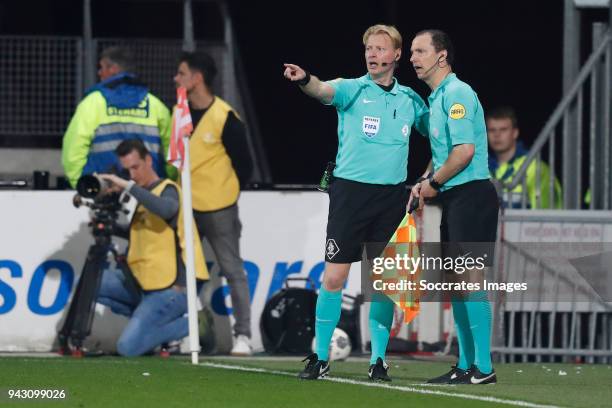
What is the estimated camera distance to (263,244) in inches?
522

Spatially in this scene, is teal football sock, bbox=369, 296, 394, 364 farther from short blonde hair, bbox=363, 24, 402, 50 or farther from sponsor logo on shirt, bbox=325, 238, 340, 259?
short blonde hair, bbox=363, 24, 402, 50

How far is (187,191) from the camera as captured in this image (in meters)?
11.5

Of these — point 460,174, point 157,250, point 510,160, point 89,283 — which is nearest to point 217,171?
point 157,250

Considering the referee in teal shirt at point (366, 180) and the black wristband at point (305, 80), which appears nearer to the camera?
the black wristband at point (305, 80)

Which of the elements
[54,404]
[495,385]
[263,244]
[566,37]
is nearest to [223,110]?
[263,244]

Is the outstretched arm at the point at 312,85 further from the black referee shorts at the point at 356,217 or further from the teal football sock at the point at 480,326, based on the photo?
the teal football sock at the point at 480,326

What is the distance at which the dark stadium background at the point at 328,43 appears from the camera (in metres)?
18.8

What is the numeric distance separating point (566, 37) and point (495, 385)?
4.76 m

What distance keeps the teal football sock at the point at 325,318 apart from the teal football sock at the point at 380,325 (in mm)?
219

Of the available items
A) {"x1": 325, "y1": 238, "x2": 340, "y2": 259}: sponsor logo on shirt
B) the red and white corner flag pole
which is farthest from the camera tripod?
{"x1": 325, "y1": 238, "x2": 340, "y2": 259}: sponsor logo on shirt

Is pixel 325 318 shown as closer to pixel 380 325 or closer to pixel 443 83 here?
pixel 380 325

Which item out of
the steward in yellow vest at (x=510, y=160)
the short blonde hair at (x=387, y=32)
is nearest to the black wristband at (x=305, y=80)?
the short blonde hair at (x=387, y=32)

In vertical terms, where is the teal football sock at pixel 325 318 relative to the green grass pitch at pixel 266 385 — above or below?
above

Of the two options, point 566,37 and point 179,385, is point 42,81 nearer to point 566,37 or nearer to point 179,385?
point 566,37
